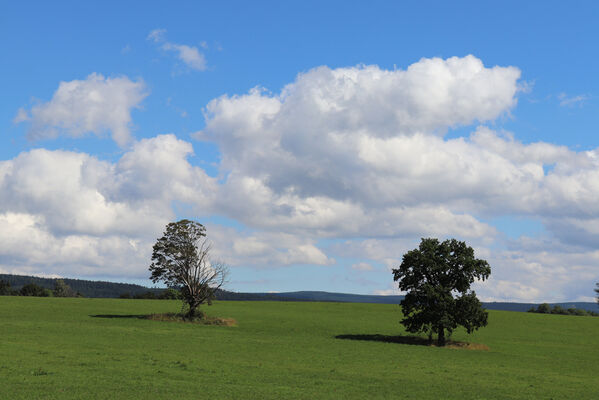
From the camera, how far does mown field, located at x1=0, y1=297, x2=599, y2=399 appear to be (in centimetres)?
3028

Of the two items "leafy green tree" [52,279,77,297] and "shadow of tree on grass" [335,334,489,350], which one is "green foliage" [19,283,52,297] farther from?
"shadow of tree on grass" [335,334,489,350]

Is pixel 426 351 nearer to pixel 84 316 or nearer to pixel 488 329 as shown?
pixel 488 329

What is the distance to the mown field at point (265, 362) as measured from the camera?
99.3ft

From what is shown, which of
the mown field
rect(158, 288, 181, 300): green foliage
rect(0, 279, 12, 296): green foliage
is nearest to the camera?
the mown field

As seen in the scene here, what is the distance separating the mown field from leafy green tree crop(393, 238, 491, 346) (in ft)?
10.7

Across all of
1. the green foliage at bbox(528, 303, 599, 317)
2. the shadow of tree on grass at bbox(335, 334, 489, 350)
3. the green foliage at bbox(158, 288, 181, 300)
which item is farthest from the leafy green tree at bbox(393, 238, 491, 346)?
the green foliage at bbox(528, 303, 599, 317)

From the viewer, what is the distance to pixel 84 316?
82.8 m

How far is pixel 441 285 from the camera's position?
63406mm

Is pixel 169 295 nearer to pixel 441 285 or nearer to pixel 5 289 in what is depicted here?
pixel 5 289

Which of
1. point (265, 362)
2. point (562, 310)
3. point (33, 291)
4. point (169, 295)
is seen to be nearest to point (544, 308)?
point (562, 310)

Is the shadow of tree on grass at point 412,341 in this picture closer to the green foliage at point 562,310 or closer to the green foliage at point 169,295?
the green foliage at point 169,295

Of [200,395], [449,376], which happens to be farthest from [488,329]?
[200,395]

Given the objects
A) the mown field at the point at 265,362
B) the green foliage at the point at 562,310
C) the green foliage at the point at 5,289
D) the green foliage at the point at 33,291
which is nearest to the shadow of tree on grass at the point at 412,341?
the mown field at the point at 265,362

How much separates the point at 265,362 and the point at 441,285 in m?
27.7
